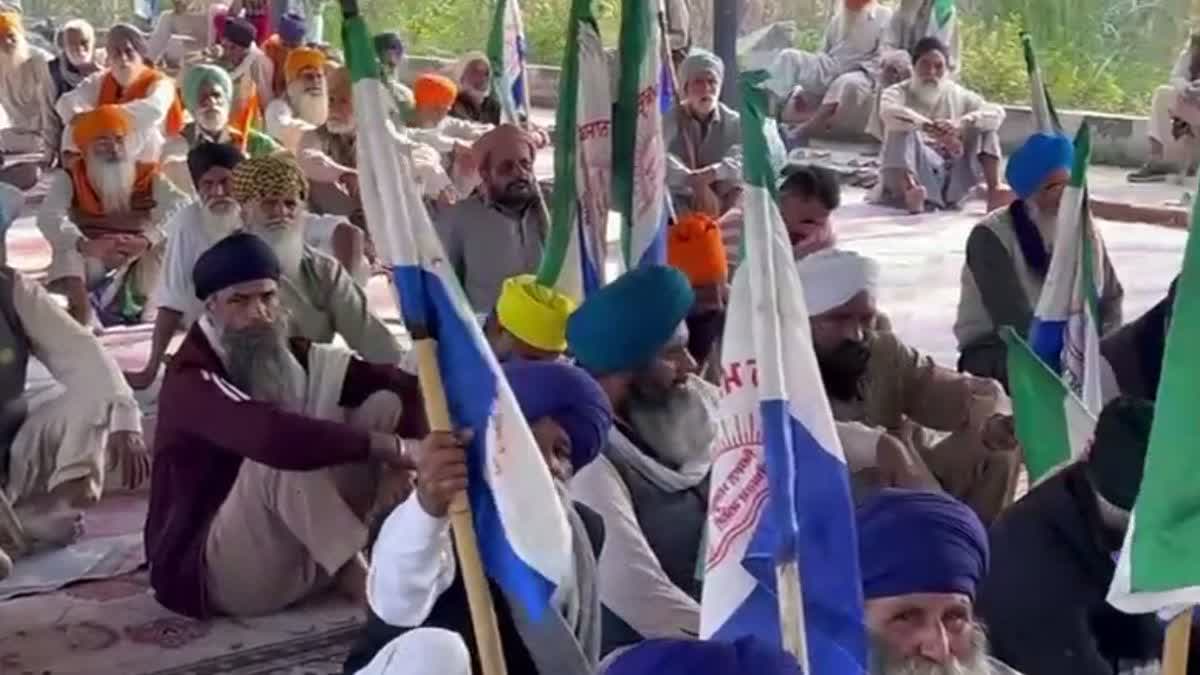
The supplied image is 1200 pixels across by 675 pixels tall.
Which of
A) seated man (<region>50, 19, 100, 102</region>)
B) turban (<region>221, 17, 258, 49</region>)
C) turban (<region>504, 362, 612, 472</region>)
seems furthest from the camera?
seated man (<region>50, 19, 100, 102</region>)

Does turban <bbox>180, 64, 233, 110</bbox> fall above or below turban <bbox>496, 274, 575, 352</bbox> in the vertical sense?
below

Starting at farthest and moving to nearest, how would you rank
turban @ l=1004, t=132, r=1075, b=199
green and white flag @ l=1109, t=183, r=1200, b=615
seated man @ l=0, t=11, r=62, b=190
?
seated man @ l=0, t=11, r=62, b=190 < turban @ l=1004, t=132, r=1075, b=199 < green and white flag @ l=1109, t=183, r=1200, b=615

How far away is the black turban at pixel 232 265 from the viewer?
161 inches

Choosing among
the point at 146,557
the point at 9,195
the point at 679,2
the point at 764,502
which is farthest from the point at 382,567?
the point at 679,2

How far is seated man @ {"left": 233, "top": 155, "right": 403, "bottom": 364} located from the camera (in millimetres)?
4980

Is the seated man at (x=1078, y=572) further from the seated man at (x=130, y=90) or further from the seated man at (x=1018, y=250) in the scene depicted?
the seated man at (x=130, y=90)

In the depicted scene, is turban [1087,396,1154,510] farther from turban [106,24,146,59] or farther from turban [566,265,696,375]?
turban [106,24,146,59]

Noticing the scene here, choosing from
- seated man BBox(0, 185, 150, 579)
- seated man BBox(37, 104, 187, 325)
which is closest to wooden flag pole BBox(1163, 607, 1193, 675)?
seated man BBox(0, 185, 150, 579)

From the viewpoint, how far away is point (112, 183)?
275 inches

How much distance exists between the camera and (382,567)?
8.32 feet

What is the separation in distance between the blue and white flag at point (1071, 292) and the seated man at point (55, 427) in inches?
79.6

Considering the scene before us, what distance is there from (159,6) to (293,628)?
542 inches

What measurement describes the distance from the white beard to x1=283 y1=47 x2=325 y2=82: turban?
1.98m

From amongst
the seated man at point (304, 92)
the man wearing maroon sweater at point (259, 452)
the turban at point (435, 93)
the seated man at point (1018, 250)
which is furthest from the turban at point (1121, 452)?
the seated man at point (304, 92)
